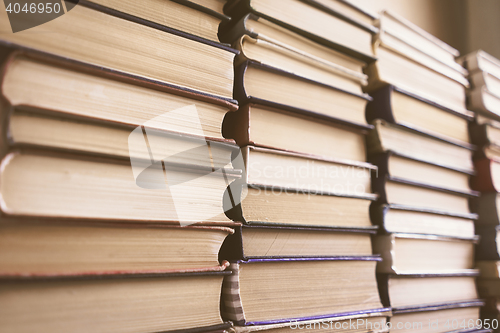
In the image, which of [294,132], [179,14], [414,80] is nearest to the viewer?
[179,14]

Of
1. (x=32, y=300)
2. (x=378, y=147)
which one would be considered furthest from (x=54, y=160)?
(x=378, y=147)

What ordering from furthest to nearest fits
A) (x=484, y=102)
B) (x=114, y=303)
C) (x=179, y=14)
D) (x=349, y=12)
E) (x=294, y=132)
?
(x=484, y=102)
(x=349, y=12)
(x=294, y=132)
(x=179, y=14)
(x=114, y=303)

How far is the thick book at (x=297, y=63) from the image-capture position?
0.60 metres

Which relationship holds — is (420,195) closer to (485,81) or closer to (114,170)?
(485,81)

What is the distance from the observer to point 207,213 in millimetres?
509

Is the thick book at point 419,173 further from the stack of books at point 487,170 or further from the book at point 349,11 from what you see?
the book at point 349,11

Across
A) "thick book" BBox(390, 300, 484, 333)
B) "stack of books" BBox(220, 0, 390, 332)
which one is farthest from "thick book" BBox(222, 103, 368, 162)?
"thick book" BBox(390, 300, 484, 333)

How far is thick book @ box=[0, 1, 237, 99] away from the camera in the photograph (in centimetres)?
43

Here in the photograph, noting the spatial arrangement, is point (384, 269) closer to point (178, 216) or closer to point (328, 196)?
point (328, 196)

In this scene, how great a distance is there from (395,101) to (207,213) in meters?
0.57

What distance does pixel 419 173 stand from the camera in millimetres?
834

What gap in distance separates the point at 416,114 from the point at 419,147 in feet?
0.28

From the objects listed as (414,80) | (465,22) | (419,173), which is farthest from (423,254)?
(465,22)

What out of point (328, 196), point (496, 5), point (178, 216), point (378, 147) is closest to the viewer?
point (178, 216)
